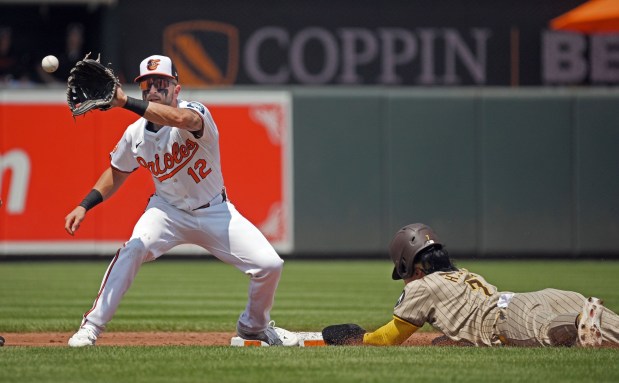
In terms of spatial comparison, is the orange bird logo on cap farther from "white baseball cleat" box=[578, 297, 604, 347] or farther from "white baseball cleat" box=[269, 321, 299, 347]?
"white baseball cleat" box=[578, 297, 604, 347]

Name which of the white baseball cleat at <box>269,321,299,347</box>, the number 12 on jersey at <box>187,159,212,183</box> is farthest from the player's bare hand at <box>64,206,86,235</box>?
the white baseball cleat at <box>269,321,299,347</box>

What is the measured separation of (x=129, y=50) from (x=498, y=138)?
5161 mm

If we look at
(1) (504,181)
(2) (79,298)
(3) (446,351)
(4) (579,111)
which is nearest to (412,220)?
(1) (504,181)

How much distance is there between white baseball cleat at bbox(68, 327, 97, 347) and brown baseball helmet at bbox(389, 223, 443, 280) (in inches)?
68.9

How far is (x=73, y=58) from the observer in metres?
15.2

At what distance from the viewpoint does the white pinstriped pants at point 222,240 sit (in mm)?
6539

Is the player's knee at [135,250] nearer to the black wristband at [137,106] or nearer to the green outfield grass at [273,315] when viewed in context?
the green outfield grass at [273,315]

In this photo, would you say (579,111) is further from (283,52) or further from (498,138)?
(283,52)

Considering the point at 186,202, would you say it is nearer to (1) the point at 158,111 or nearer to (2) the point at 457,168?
(1) the point at 158,111

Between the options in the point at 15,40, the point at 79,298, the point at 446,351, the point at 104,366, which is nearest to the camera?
the point at 104,366

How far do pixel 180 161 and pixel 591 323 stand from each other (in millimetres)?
2510

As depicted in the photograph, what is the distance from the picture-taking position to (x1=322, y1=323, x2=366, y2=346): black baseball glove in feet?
21.8

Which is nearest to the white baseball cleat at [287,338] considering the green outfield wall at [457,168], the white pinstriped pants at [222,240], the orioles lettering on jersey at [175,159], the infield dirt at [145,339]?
the white pinstriped pants at [222,240]

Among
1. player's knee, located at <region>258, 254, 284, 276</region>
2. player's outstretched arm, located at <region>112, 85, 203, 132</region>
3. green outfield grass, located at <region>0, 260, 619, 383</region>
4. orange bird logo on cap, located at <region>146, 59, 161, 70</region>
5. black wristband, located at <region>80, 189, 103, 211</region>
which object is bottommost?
green outfield grass, located at <region>0, 260, 619, 383</region>
